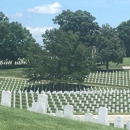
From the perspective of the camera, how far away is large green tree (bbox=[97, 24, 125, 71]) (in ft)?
201

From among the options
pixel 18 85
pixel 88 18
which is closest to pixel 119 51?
pixel 18 85

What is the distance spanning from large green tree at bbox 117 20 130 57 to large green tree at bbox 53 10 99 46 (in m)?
16.2

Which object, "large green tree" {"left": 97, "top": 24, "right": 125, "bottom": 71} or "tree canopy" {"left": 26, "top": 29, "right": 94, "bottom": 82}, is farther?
"large green tree" {"left": 97, "top": 24, "right": 125, "bottom": 71}

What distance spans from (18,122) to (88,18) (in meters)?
81.6

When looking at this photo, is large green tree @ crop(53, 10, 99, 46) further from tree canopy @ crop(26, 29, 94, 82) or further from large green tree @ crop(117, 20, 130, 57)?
tree canopy @ crop(26, 29, 94, 82)

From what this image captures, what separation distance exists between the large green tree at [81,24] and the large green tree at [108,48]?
15.2m

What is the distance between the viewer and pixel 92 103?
29.1m

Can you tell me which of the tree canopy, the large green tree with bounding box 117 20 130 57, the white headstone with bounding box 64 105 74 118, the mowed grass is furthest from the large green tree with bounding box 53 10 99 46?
the mowed grass

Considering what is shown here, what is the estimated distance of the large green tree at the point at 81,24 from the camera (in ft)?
273

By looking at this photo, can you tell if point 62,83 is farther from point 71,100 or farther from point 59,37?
point 71,100

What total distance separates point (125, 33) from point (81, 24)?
20883 millimetres

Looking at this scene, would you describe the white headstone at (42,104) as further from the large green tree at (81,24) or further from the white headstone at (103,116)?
the large green tree at (81,24)

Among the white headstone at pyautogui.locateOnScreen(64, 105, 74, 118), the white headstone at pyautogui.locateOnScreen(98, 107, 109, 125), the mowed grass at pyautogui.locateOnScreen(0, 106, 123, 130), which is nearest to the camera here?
the mowed grass at pyautogui.locateOnScreen(0, 106, 123, 130)

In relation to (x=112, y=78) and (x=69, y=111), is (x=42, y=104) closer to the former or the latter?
(x=69, y=111)
